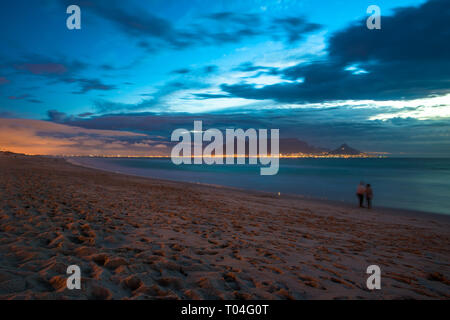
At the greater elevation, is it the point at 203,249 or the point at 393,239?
the point at 203,249

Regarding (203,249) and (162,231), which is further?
(162,231)

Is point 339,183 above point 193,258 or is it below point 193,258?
below

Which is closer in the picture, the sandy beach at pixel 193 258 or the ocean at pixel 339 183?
the sandy beach at pixel 193 258

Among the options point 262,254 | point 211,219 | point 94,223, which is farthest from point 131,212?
point 262,254

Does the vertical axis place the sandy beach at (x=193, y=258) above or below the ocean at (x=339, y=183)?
Result: above

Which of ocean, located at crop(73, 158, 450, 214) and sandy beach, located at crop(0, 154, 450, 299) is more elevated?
sandy beach, located at crop(0, 154, 450, 299)

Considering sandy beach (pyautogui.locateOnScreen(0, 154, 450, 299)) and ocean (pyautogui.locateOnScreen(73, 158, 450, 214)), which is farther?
ocean (pyautogui.locateOnScreen(73, 158, 450, 214))

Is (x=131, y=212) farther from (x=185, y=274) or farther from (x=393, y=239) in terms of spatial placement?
(x=393, y=239)

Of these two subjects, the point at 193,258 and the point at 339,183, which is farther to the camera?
the point at 339,183

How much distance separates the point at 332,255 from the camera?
17.2 feet
